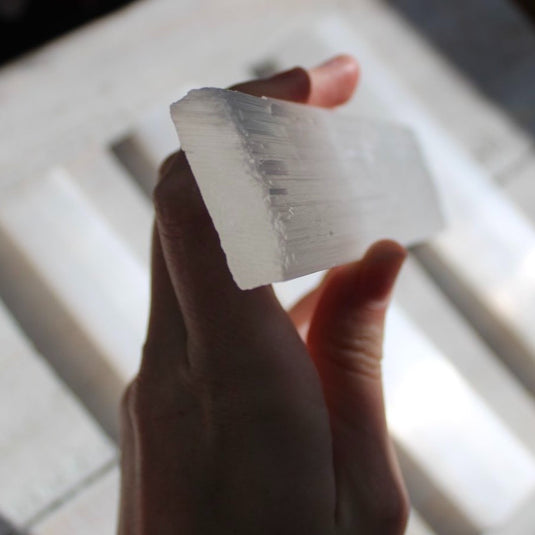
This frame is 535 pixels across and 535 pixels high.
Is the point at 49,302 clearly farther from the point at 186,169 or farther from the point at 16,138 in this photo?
the point at 186,169

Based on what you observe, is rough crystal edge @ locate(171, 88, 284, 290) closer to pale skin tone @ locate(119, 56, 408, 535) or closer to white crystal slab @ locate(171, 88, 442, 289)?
white crystal slab @ locate(171, 88, 442, 289)

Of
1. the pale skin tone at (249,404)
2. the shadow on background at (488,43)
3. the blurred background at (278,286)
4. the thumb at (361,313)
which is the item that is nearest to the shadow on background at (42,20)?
the blurred background at (278,286)

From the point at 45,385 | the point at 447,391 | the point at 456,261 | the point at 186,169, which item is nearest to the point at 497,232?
the point at 456,261

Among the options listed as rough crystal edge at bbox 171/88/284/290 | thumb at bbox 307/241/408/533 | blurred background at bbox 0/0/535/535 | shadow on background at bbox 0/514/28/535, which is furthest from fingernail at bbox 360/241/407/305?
shadow on background at bbox 0/514/28/535

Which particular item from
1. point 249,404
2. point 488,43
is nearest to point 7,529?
point 249,404

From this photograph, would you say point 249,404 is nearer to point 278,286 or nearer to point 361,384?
point 361,384
